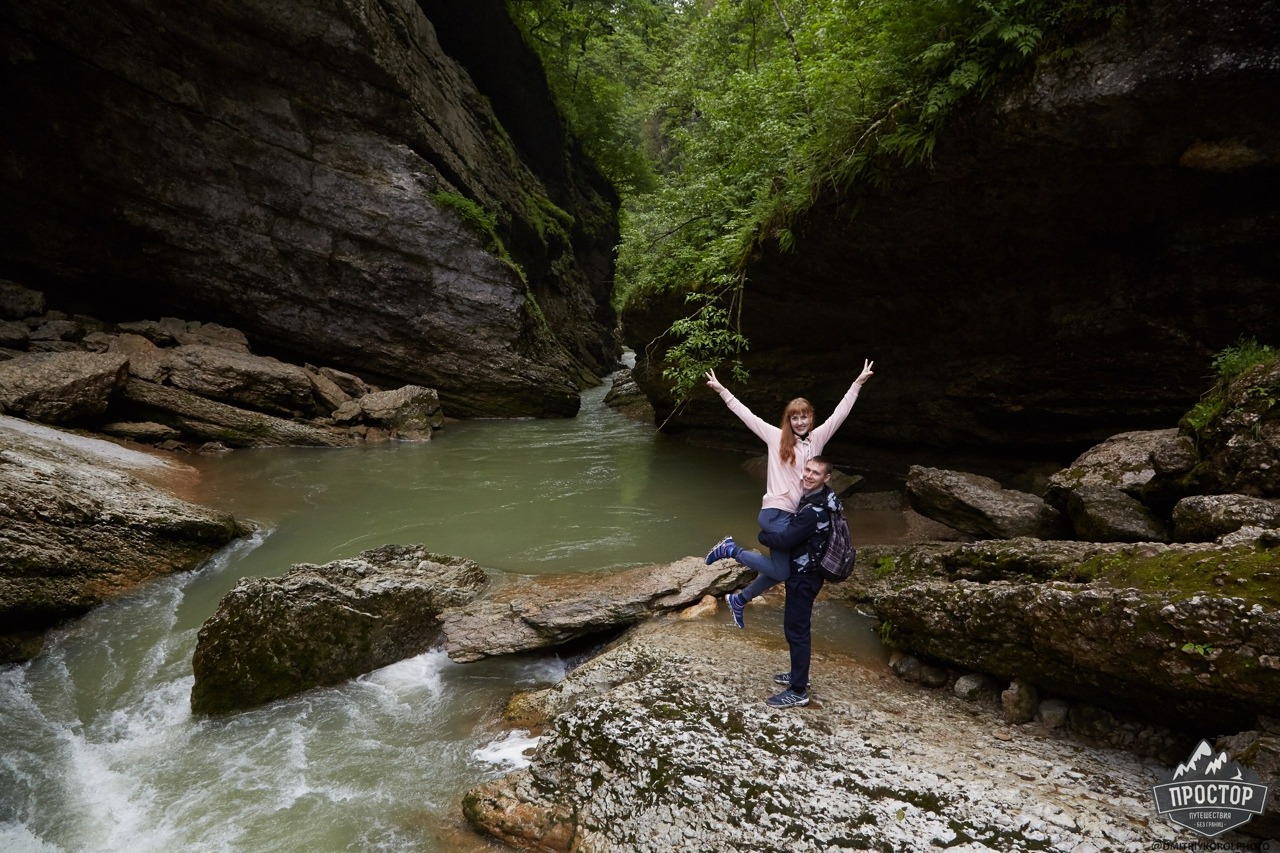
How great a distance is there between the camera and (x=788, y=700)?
4.22m

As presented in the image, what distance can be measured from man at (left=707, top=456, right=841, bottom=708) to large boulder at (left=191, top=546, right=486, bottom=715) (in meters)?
3.52

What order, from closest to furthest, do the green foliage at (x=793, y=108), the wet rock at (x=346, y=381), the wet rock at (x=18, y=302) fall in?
the green foliage at (x=793, y=108)
the wet rock at (x=18, y=302)
the wet rock at (x=346, y=381)

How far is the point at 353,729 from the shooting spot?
4.89 metres

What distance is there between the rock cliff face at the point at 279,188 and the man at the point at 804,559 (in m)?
16.0

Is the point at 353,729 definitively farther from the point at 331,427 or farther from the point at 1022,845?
the point at 331,427

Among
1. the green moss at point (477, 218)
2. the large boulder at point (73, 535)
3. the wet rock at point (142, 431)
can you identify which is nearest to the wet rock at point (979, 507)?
the large boulder at point (73, 535)

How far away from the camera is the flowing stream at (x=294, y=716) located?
396 centimetres

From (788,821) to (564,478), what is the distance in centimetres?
930

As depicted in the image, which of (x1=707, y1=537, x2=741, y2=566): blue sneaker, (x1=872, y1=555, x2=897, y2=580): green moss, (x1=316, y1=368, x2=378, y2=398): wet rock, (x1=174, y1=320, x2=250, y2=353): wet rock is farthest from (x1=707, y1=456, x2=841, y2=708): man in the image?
(x1=174, y1=320, x2=250, y2=353): wet rock

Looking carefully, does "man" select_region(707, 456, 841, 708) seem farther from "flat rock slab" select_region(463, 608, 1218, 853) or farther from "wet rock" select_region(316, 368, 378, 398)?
"wet rock" select_region(316, 368, 378, 398)

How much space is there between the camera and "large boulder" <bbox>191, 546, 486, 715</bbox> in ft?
16.9

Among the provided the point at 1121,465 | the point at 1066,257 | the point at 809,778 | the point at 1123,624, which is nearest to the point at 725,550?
the point at 809,778

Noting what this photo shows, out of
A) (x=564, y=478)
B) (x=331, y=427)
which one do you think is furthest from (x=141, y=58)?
(x=564, y=478)
